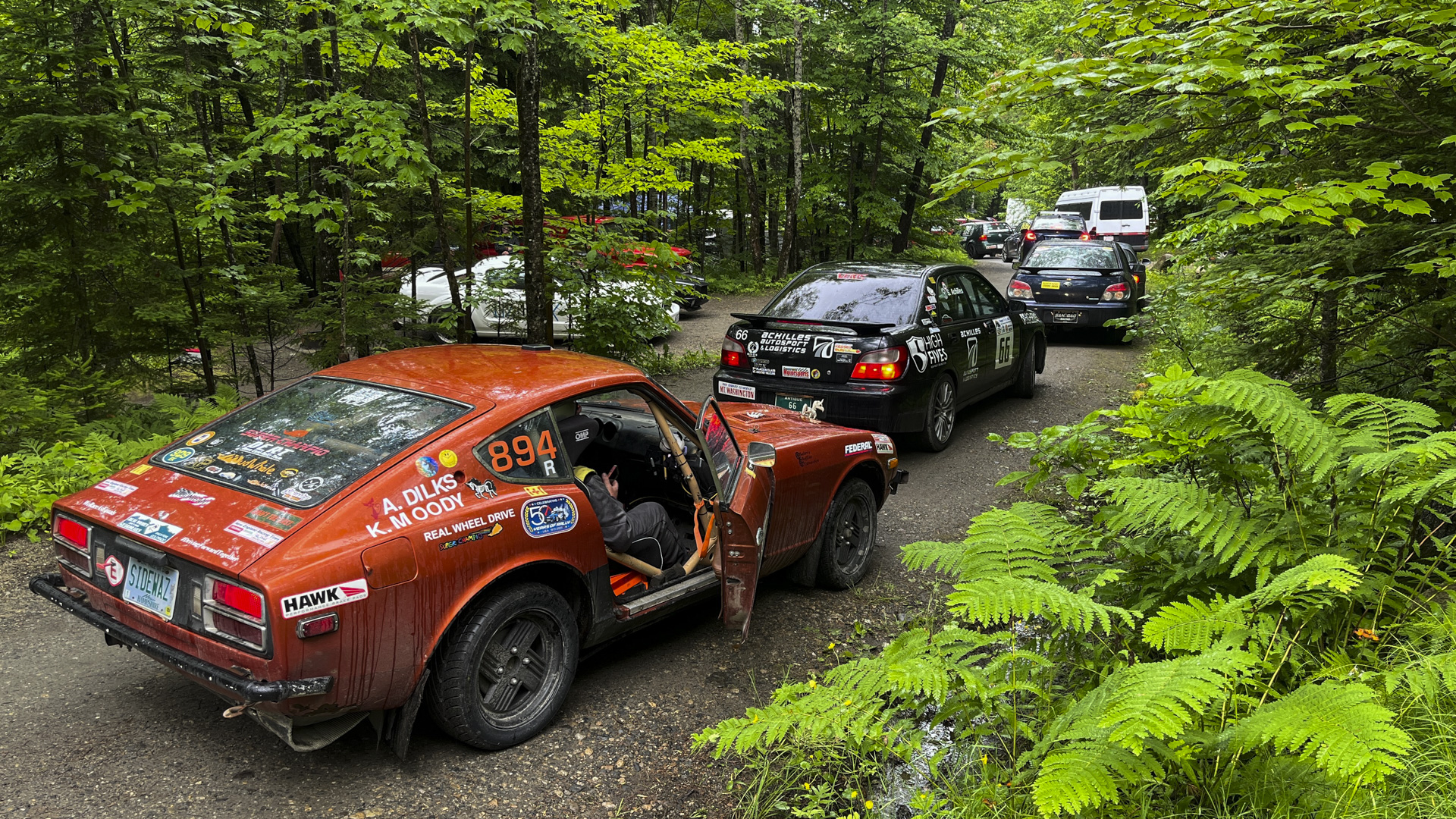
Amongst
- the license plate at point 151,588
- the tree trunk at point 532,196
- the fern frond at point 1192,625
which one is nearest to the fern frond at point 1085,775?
the fern frond at point 1192,625

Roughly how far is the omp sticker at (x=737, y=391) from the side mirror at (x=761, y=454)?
3523 mm

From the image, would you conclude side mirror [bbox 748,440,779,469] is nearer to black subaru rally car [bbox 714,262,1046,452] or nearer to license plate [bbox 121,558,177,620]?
license plate [bbox 121,558,177,620]

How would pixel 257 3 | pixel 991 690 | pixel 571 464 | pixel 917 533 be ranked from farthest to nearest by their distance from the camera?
pixel 257 3, pixel 917 533, pixel 571 464, pixel 991 690

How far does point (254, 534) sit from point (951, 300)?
6933 mm

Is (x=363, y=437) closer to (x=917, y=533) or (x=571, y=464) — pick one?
(x=571, y=464)

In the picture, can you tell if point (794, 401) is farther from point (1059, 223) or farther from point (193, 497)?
point (1059, 223)

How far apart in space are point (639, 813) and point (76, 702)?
2544mm

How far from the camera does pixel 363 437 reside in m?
3.54

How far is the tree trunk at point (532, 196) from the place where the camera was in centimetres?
846

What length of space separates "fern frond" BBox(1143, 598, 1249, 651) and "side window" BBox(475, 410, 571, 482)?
2377 millimetres

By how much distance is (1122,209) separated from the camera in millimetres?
24922

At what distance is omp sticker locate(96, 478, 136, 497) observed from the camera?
350 cm

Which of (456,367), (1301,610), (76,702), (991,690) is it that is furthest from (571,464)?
(1301,610)

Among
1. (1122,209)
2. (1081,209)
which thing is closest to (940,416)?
(1122,209)
